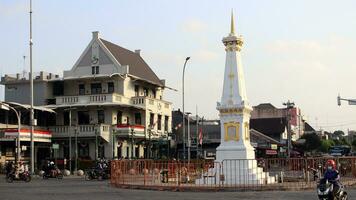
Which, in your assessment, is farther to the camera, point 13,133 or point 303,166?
point 13,133

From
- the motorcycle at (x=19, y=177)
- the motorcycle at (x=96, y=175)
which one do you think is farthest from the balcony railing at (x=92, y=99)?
the motorcycle at (x=19, y=177)

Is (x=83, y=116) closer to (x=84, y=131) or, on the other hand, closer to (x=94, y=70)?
(x=84, y=131)

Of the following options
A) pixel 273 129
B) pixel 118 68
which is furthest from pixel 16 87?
pixel 273 129

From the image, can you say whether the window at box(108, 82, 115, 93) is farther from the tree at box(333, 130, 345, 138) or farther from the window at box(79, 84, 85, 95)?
the tree at box(333, 130, 345, 138)

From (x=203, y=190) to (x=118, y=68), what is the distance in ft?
110

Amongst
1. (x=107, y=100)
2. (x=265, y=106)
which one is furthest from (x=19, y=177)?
(x=265, y=106)

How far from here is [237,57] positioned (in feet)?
97.9

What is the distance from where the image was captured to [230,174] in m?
27.7

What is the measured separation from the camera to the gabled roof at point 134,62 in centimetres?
5969

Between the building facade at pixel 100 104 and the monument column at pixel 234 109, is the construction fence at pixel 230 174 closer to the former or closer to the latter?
the monument column at pixel 234 109

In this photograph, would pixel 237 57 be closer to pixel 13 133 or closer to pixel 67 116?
pixel 13 133

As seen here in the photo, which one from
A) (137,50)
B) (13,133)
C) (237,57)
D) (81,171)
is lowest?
(81,171)

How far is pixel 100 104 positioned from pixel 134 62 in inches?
438

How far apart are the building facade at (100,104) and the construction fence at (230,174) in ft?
74.5
